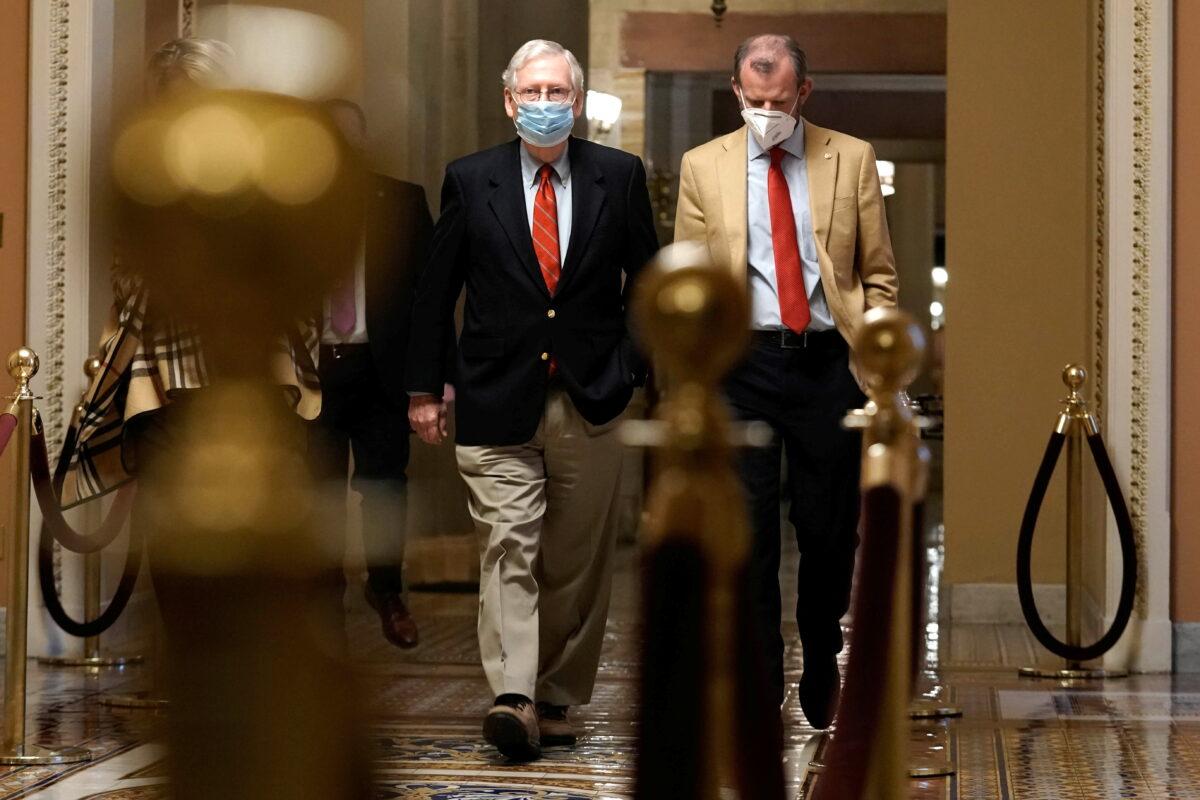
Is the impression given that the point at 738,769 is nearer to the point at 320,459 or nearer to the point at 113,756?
the point at 320,459

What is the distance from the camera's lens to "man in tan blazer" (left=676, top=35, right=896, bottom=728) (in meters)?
4.24

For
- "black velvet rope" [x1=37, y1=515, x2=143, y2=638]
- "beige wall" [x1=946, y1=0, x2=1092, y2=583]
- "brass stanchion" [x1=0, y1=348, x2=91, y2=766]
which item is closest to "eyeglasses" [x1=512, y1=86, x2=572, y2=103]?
"brass stanchion" [x1=0, y1=348, x2=91, y2=766]

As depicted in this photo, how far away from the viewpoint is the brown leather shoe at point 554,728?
4.54 meters

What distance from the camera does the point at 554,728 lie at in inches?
179

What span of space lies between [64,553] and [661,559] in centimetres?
566

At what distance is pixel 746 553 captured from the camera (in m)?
1.00

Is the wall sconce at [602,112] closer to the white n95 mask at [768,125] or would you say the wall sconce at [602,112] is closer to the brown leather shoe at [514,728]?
the white n95 mask at [768,125]

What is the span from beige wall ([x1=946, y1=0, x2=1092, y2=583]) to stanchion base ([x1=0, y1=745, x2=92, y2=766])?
418cm

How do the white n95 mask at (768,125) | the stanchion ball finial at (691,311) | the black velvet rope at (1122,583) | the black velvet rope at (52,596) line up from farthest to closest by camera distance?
1. the black velvet rope at (1122,583)
2. the black velvet rope at (52,596)
3. the white n95 mask at (768,125)
4. the stanchion ball finial at (691,311)

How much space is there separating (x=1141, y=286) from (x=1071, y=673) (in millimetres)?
1340

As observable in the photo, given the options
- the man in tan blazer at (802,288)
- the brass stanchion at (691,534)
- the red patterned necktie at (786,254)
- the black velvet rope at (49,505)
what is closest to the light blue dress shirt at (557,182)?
the man in tan blazer at (802,288)

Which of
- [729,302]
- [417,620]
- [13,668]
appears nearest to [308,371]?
[729,302]

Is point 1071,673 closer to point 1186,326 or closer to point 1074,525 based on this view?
point 1074,525

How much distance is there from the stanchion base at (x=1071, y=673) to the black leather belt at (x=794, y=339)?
221 cm
